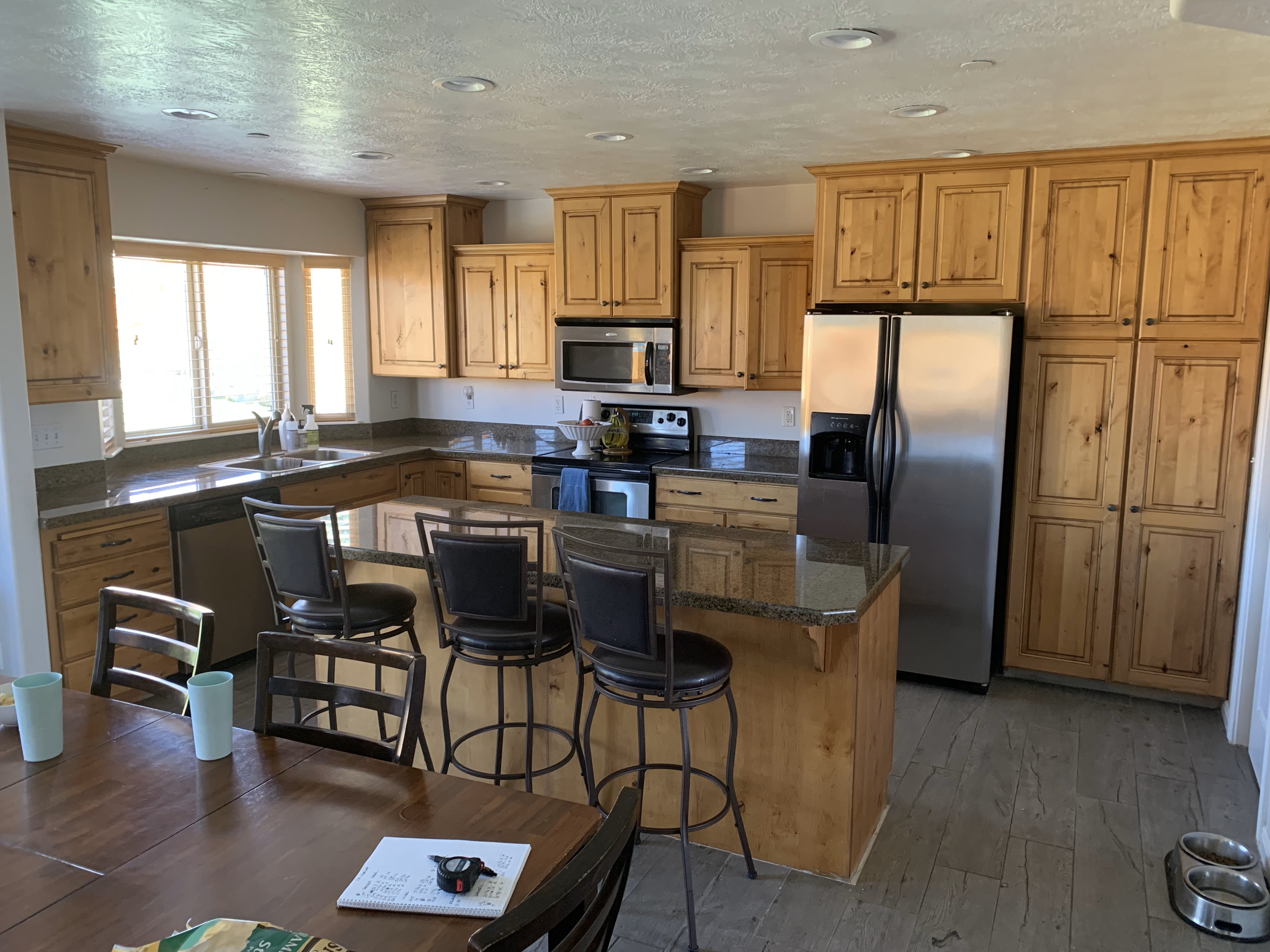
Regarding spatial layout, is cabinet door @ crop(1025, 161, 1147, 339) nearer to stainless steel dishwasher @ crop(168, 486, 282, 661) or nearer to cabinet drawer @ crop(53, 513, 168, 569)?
stainless steel dishwasher @ crop(168, 486, 282, 661)

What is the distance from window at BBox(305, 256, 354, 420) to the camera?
19.2ft

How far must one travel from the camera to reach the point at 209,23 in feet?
7.79

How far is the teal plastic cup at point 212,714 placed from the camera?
5.75 feet

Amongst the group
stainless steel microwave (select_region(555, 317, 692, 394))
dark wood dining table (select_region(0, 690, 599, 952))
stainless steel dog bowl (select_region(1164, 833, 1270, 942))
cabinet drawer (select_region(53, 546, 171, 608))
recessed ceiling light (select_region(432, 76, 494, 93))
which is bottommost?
stainless steel dog bowl (select_region(1164, 833, 1270, 942))

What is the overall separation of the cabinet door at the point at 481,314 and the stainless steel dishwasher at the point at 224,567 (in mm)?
1717

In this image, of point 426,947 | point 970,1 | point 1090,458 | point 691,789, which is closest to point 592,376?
point 1090,458

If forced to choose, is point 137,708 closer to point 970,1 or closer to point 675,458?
point 970,1

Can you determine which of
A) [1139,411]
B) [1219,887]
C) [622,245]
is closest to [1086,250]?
[1139,411]

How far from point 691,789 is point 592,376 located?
302cm

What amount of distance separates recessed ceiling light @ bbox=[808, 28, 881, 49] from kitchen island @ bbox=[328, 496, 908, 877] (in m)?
1.47

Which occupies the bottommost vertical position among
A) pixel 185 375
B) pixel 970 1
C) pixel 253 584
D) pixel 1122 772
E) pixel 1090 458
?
pixel 1122 772

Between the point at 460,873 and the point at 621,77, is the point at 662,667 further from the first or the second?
the point at 621,77

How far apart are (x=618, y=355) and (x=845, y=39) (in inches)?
118

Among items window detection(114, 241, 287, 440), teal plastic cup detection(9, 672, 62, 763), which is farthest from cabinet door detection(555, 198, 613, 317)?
teal plastic cup detection(9, 672, 62, 763)
